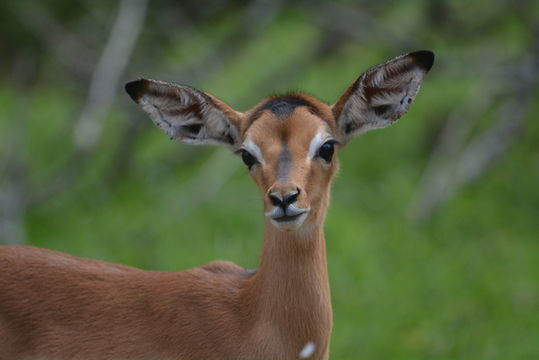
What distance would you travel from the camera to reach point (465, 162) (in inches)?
350

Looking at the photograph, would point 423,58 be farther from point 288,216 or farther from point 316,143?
point 288,216

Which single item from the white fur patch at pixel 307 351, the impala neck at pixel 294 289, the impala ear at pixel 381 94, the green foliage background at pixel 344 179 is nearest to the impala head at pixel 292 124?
the impala ear at pixel 381 94

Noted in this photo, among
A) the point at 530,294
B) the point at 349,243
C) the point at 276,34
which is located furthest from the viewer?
the point at 276,34

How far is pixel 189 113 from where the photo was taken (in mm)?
4434

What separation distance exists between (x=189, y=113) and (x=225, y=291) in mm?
934

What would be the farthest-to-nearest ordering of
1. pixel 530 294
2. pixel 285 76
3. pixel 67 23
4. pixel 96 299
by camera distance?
1. pixel 67 23
2. pixel 285 76
3. pixel 530 294
4. pixel 96 299

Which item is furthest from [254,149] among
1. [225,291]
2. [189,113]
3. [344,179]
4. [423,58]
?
[344,179]

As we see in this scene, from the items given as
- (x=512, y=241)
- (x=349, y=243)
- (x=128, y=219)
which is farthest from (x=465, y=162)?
(x=128, y=219)

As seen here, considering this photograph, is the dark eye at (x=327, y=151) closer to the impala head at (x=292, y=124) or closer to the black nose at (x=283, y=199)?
the impala head at (x=292, y=124)

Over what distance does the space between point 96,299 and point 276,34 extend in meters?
10.5

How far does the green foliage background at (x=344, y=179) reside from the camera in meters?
7.15

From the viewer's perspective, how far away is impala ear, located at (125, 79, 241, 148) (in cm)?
426

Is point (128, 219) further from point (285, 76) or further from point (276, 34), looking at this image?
point (276, 34)

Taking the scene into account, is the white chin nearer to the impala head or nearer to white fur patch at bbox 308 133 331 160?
the impala head
